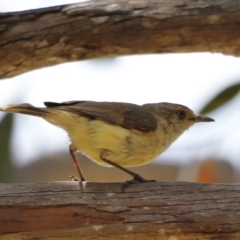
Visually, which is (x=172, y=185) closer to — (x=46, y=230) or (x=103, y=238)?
(x=103, y=238)

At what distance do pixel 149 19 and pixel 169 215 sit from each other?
160 centimetres

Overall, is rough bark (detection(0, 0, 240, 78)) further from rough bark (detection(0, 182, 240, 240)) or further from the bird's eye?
Result: rough bark (detection(0, 182, 240, 240))

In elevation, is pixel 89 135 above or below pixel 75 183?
above

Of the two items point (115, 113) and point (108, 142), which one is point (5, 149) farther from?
point (108, 142)

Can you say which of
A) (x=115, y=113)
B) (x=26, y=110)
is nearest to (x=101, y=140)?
(x=115, y=113)

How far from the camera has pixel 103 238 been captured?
3947 millimetres

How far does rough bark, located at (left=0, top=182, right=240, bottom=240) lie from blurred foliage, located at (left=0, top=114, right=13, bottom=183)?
6.67 feet

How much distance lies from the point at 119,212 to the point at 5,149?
246cm

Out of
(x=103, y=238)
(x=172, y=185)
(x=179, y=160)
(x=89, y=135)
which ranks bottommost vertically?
(x=103, y=238)

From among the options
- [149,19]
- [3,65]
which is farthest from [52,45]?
[149,19]

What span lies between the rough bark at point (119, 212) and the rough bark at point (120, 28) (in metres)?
1.29

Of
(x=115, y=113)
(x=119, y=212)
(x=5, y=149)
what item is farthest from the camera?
(x=5, y=149)

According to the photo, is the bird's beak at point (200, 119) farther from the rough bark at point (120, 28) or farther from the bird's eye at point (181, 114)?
the rough bark at point (120, 28)

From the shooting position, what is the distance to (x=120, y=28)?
5.02 metres
